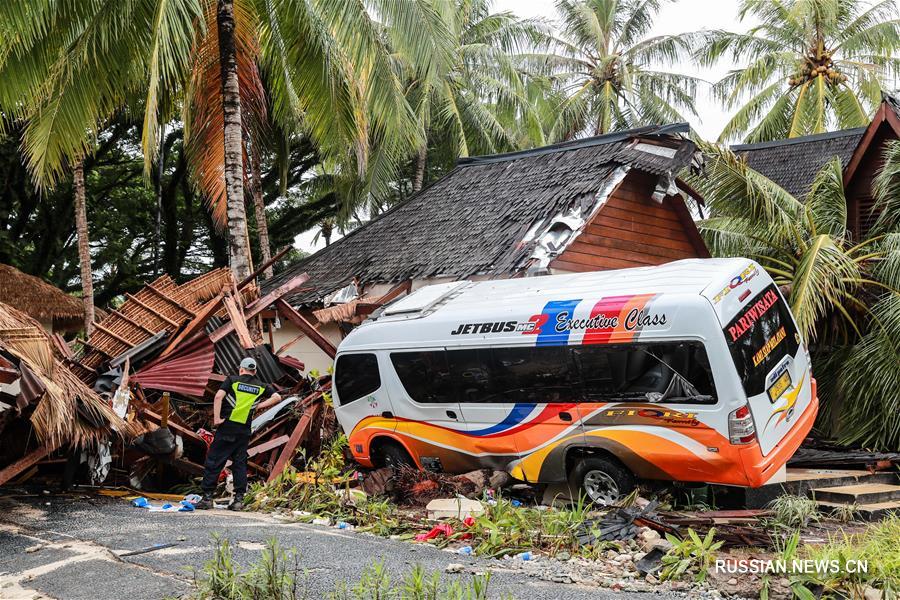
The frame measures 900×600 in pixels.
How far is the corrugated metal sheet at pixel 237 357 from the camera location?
42.7 ft

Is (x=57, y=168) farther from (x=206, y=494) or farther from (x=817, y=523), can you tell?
Answer: (x=817, y=523)

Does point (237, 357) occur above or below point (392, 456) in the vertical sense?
above

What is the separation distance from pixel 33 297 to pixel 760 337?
61.1ft

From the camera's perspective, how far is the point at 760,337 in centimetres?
914

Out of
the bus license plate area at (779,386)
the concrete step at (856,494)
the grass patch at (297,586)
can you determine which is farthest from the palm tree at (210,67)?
the concrete step at (856,494)

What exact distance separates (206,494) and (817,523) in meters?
6.78

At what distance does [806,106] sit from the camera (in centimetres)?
2697

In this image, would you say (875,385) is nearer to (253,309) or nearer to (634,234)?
(634,234)

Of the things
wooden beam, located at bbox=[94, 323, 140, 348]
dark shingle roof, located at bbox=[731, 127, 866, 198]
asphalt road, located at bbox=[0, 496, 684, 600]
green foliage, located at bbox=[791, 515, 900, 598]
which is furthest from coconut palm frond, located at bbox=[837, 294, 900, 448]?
wooden beam, located at bbox=[94, 323, 140, 348]

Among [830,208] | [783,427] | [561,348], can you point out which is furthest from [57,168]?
[830,208]

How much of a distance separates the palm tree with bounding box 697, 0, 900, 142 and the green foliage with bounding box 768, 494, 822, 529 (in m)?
19.7

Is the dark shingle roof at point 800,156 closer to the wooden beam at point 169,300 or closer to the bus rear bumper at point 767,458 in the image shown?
the bus rear bumper at point 767,458

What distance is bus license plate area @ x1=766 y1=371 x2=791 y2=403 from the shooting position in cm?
904

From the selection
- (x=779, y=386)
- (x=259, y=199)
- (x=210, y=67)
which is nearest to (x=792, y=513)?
(x=779, y=386)
